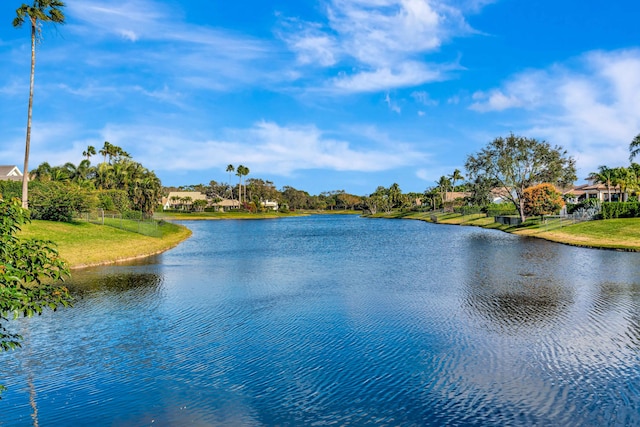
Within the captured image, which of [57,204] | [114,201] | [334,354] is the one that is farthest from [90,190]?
[334,354]

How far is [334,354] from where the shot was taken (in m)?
16.4

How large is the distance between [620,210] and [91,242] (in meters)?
71.3

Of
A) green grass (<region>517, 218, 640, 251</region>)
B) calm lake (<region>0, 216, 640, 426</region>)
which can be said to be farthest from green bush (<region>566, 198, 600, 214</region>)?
calm lake (<region>0, 216, 640, 426</region>)

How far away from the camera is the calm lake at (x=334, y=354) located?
39.6ft

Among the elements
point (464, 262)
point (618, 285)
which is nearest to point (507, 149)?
point (464, 262)

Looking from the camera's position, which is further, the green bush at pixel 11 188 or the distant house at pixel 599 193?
the distant house at pixel 599 193

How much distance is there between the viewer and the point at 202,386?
44.9 feet

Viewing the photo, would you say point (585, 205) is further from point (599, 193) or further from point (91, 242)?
point (91, 242)

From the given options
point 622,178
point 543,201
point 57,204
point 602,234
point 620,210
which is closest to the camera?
point 57,204

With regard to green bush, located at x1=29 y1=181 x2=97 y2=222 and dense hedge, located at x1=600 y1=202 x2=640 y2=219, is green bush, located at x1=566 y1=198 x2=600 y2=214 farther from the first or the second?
green bush, located at x1=29 y1=181 x2=97 y2=222

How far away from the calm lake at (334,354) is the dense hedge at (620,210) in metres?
43.1

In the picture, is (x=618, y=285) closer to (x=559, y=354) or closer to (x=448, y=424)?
(x=559, y=354)

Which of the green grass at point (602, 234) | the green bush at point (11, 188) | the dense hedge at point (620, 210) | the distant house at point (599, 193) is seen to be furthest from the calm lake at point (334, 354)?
the distant house at point (599, 193)

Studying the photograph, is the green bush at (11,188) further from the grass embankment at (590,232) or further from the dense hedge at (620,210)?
the dense hedge at (620,210)
